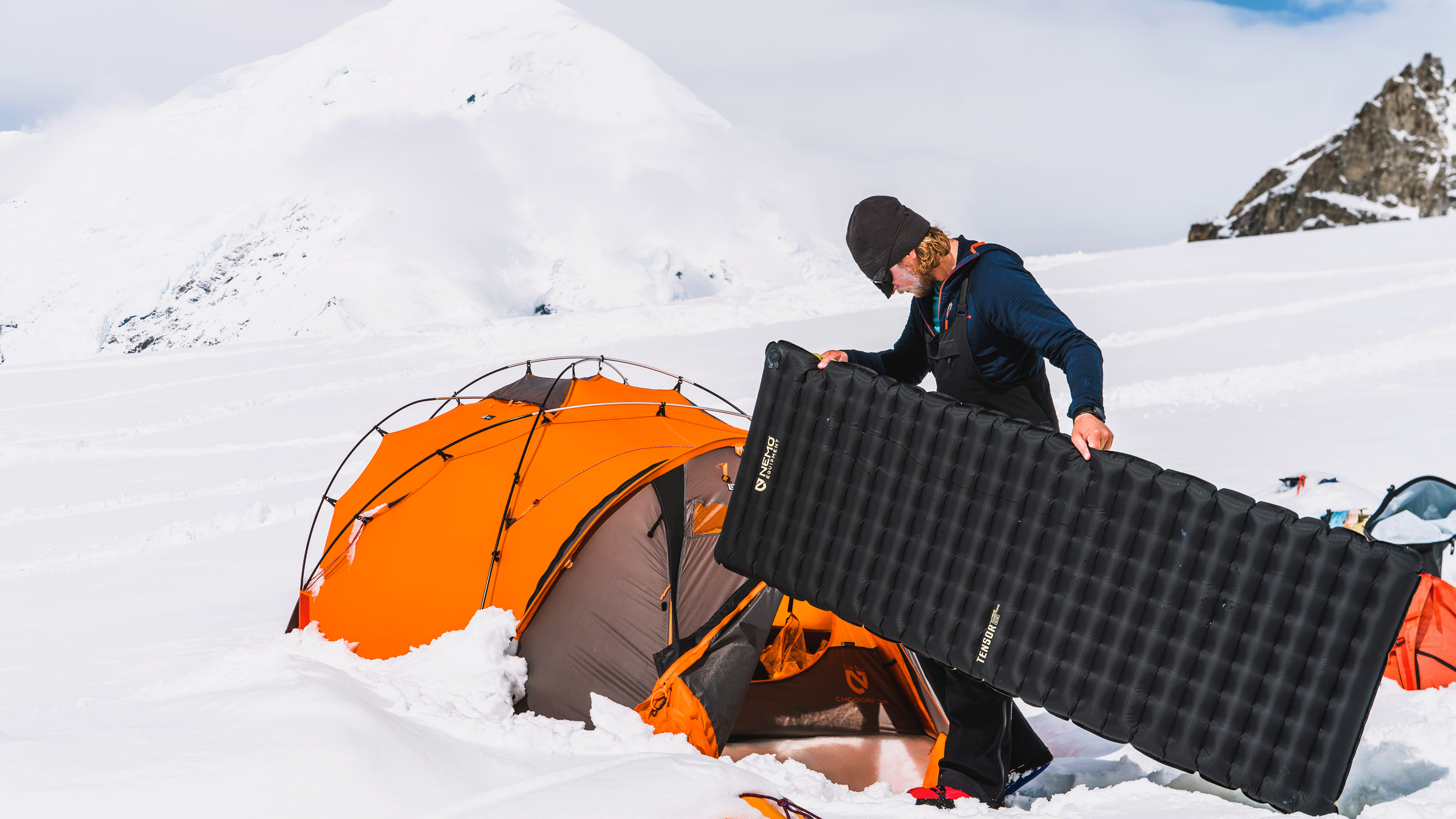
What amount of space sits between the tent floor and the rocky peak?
68.5m

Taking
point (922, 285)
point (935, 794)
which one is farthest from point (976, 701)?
point (922, 285)

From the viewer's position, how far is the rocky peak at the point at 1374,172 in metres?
66.3

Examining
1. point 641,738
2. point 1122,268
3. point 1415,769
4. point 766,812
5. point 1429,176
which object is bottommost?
point 641,738

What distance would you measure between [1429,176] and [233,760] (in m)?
94.6

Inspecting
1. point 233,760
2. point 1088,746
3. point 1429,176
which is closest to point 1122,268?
point 1088,746

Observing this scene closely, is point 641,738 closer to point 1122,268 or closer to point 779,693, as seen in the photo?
point 779,693

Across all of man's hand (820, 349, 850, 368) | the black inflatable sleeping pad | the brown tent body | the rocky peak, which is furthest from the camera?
the rocky peak

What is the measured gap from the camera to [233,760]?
6.95ft

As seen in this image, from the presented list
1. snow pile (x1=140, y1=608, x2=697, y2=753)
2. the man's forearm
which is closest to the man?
the man's forearm

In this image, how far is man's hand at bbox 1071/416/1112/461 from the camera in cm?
272

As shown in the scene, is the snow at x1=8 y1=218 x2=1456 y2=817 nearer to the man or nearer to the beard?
the man

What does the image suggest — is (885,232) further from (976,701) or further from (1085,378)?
(976,701)

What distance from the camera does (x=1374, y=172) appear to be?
7094 cm

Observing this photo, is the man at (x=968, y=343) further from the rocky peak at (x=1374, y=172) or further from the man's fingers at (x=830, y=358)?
the rocky peak at (x=1374, y=172)
